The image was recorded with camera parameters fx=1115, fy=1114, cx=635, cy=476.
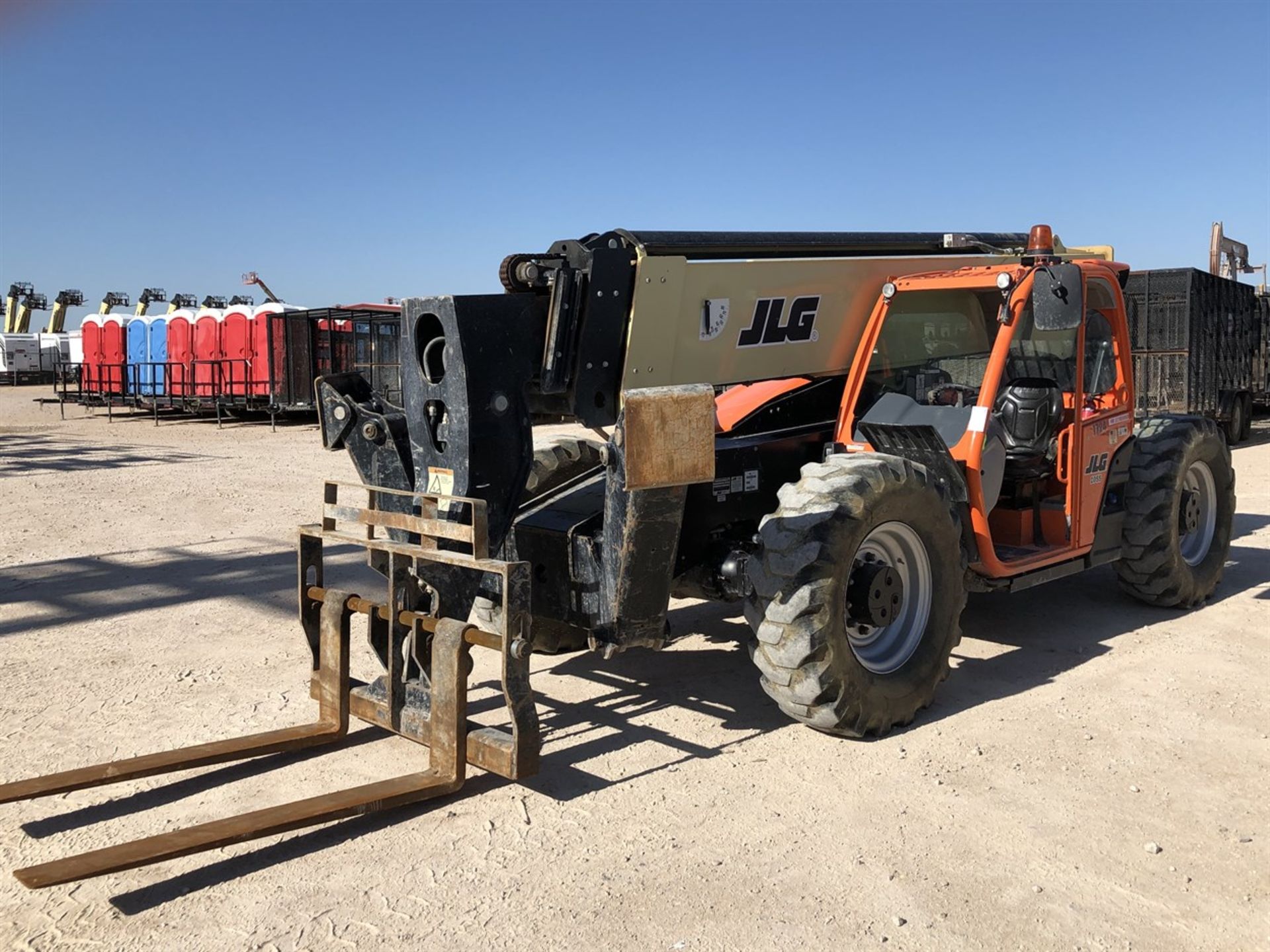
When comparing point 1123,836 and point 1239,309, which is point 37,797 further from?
point 1239,309

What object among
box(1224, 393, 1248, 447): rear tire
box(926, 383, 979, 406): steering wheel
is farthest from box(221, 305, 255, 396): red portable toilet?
box(926, 383, 979, 406): steering wheel

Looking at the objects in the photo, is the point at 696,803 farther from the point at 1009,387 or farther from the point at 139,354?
the point at 139,354

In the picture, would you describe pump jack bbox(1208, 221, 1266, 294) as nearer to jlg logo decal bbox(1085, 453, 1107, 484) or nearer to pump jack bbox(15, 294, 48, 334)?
jlg logo decal bbox(1085, 453, 1107, 484)

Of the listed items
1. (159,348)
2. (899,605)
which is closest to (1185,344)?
(899,605)

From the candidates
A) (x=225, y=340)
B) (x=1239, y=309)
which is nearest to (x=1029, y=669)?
(x=1239, y=309)

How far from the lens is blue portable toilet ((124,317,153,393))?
31859mm

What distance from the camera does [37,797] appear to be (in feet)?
14.5

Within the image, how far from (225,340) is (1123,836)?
92.2 ft

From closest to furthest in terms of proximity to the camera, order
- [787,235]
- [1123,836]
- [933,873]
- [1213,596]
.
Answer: [933,873] < [1123,836] < [787,235] < [1213,596]

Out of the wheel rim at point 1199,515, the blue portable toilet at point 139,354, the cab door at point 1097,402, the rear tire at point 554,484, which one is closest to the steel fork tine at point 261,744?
the rear tire at point 554,484

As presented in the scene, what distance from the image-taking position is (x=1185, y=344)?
1892cm

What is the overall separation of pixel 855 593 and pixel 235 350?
85.9 ft

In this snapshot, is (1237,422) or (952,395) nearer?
(952,395)

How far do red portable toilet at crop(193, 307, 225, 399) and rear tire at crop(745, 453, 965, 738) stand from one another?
26294 millimetres
